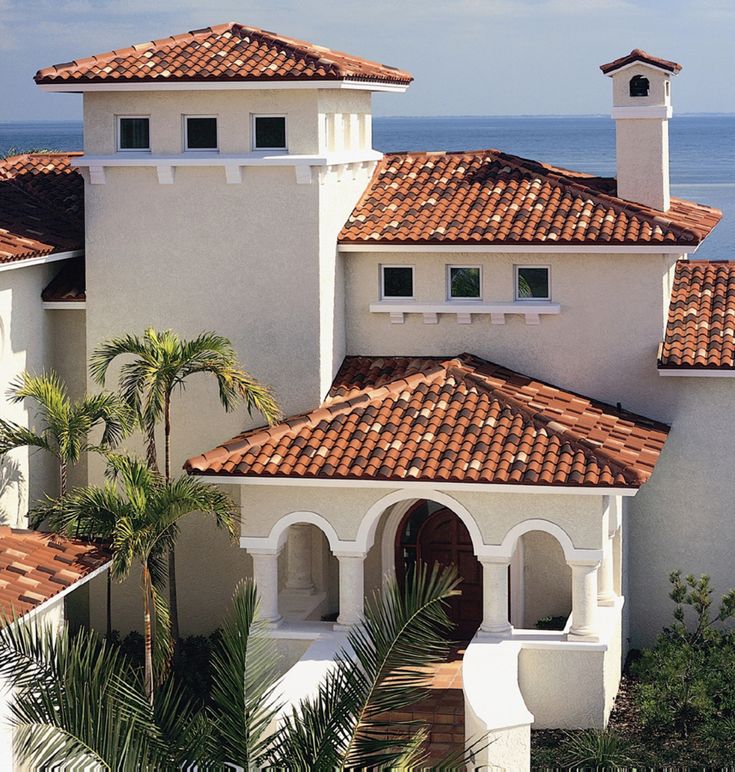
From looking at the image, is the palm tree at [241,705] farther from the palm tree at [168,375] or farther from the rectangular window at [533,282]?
the rectangular window at [533,282]

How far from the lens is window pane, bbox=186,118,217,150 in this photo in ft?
85.8

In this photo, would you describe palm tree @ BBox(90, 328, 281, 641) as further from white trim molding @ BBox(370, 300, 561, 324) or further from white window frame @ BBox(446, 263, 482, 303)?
white window frame @ BBox(446, 263, 482, 303)

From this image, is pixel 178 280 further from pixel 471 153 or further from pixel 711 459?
Result: pixel 711 459

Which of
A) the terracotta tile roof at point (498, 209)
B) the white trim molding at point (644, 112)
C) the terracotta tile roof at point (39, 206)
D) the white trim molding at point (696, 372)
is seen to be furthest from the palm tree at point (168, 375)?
the white trim molding at point (644, 112)

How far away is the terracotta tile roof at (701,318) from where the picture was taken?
26.6m

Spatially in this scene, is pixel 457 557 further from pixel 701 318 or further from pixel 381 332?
pixel 701 318

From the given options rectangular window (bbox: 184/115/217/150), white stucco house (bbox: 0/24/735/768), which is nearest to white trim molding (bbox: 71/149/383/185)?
white stucco house (bbox: 0/24/735/768)

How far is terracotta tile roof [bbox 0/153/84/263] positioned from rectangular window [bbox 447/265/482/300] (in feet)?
20.8

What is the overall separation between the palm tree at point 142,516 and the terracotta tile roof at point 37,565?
36 centimetres

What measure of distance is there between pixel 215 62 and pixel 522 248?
5.90 m

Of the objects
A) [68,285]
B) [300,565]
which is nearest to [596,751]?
[300,565]

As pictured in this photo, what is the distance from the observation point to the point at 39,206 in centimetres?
2817

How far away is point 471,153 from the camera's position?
30031 mm

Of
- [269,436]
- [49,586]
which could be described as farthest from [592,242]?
[49,586]
